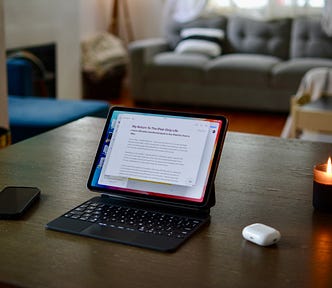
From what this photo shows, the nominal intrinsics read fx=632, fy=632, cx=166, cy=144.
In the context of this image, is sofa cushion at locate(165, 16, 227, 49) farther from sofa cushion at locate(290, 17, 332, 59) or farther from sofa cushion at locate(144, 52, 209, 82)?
sofa cushion at locate(290, 17, 332, 59)

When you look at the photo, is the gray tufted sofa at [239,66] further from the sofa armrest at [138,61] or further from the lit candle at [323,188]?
the lit candle at [323,188]

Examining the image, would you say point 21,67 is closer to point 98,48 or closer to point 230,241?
point 98,48

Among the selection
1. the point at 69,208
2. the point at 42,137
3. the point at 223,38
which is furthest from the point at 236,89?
the point at 69,208

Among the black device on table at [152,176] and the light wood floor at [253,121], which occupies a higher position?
the black device on table at [152,176]

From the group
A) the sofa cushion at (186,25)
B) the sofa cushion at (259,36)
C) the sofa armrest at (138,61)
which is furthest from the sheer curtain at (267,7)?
the sofa armrest at (138,61)

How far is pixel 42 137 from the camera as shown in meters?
1.89

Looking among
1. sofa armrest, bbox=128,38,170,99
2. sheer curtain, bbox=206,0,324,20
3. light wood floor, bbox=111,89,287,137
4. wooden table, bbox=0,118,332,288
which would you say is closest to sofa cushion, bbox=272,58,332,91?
light wood floor, bbox=111,89,287,137

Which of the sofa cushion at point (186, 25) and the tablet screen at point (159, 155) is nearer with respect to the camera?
the tablet screen at point (159, 155)

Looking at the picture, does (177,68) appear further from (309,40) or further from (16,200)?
(16,200)

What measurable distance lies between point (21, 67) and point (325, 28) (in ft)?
9.51

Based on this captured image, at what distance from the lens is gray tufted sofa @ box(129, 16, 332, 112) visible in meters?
5.45

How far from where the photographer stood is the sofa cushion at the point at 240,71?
545 centimetres

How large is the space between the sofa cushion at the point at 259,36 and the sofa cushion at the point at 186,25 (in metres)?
0.10

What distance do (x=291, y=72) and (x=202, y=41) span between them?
1.01 metres
